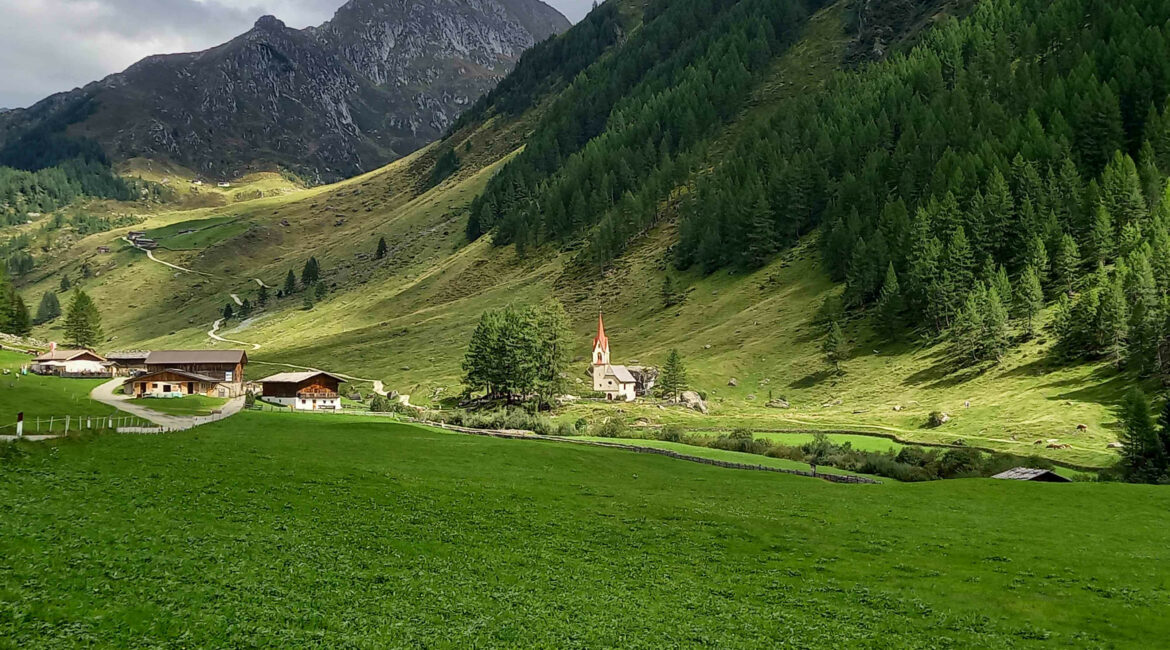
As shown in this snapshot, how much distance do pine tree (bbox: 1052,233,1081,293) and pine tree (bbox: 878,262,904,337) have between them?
21765 millimetres

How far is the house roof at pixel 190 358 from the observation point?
375ft

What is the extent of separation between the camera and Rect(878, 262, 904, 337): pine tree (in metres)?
114

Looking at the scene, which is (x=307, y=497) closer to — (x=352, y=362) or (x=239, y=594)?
(x=239, y=594)

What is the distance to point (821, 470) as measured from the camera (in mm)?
60656

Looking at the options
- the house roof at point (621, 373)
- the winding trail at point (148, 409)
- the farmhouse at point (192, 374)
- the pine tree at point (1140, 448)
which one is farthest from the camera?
the house roof at point (621, 373)

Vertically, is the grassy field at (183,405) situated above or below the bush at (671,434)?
above

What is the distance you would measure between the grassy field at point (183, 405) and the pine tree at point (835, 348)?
83.0 metres

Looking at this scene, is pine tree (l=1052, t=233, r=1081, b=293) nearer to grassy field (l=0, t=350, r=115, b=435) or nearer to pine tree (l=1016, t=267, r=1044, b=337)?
pine tree (l=1016, t=267, r=1044, b=337)

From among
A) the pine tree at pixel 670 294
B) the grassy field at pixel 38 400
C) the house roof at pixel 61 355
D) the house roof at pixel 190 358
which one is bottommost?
the grassy field at pixel 38 400

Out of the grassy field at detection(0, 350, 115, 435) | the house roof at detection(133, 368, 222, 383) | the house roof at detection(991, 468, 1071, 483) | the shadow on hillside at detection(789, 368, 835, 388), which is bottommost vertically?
the house roof at detection(991, 468, 1071, 483)

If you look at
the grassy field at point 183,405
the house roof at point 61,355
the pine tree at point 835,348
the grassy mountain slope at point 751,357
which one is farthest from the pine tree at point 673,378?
the house roof at point 61,355

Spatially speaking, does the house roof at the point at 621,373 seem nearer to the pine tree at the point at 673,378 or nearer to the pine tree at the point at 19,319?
the pine tree at the point at 673,378

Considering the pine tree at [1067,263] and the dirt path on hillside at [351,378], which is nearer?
the pine tree at [1067,263]

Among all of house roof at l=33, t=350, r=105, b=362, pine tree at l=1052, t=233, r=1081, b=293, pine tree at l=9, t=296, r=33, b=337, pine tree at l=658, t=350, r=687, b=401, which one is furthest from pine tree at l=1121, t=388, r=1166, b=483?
pine tree at l=9, t=296, r=33, b=337
